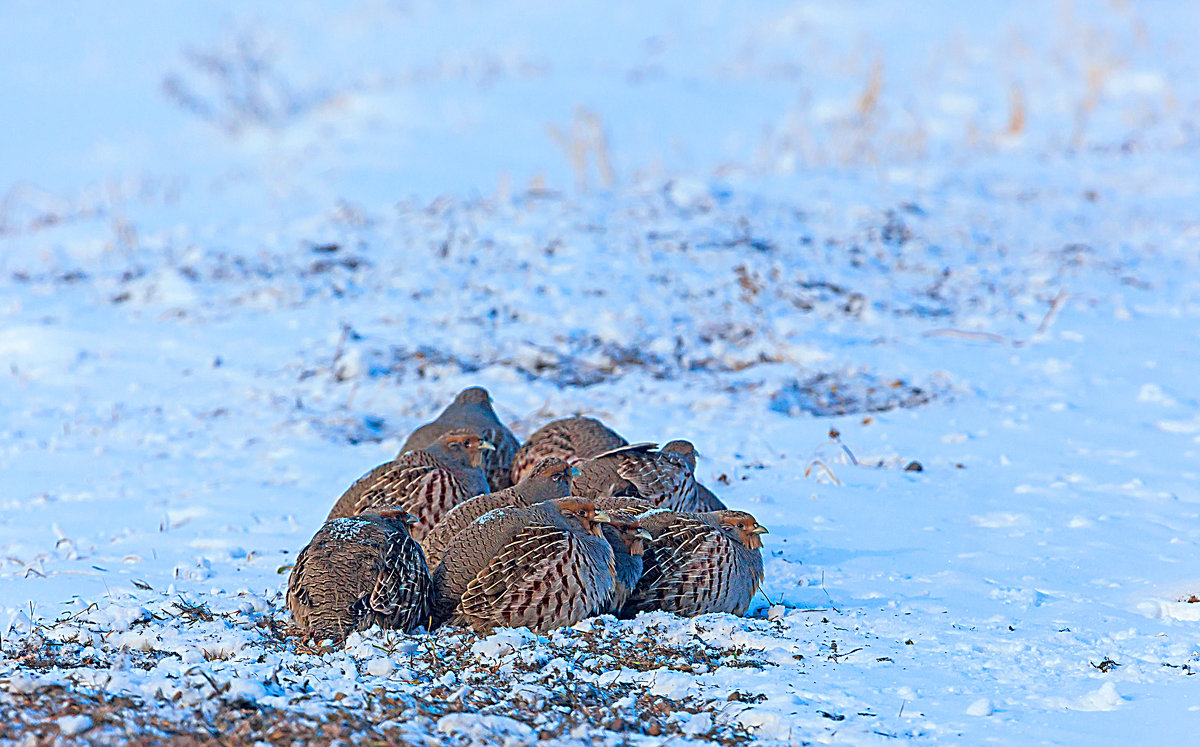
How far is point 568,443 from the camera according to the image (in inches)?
204

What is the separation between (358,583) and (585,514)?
0.79m

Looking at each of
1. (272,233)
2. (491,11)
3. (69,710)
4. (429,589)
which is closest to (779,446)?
(429,589)

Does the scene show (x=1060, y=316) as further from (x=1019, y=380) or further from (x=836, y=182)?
(x=836, y=182)

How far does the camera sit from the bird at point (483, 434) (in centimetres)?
555

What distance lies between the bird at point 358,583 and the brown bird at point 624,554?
0.61m

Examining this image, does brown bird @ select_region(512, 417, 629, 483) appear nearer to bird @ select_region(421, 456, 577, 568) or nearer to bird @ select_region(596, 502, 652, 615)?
bird @ select_region(421, 456, 577, 568)

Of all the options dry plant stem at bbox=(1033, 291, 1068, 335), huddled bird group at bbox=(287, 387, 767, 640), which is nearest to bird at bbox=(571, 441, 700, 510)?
huddled bird group at bbox=(287, 387, 767, 640)

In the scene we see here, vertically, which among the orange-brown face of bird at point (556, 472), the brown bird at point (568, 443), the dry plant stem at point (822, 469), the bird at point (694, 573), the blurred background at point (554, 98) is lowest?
the dry plant stem at point (822, 469)

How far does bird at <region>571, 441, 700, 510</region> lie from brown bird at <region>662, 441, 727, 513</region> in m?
0.02

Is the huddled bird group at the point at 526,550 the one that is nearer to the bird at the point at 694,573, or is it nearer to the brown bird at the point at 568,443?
the bird at the point at 694,573

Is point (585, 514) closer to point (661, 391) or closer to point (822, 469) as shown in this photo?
point (822, 469)

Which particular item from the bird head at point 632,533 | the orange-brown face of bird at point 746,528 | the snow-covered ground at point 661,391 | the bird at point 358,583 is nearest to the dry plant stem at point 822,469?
the snow-covered ground at point 661,391

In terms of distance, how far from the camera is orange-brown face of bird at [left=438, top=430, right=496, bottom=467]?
521 cm

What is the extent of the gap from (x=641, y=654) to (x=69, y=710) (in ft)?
5.11
